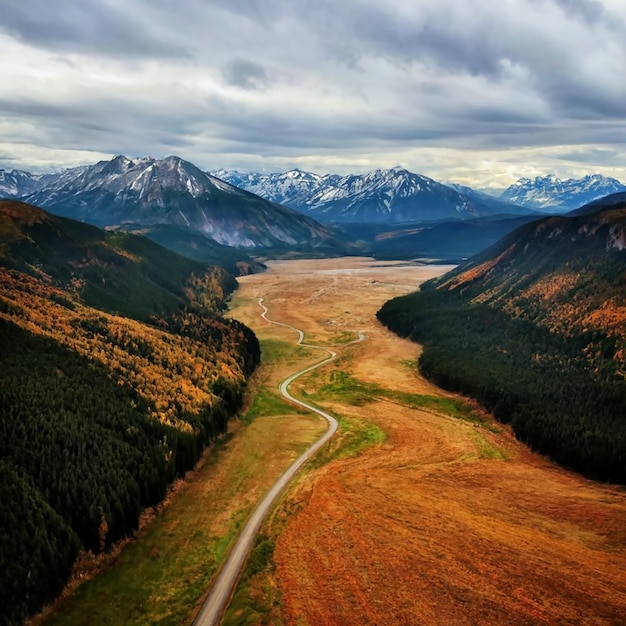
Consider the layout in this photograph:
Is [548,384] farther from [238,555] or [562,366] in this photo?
[238,555]

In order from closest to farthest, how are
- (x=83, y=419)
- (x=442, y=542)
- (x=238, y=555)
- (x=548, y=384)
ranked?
(x=442, y=542)
(x=238, y=555)
(x=83, y=419)
(x=548, y=384)

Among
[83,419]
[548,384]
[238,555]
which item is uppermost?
[548,384]

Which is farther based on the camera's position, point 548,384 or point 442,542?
point 548,384

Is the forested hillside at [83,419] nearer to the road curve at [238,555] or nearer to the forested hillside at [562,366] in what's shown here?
the road curve at [238,555]

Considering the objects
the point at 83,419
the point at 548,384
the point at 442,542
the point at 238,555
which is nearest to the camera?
the point at 442,542

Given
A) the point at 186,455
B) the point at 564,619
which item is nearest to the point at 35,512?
the point at 186,455

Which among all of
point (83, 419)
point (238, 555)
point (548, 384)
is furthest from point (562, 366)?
point (83, 419)

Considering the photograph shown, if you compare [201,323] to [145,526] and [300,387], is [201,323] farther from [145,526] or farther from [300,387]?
[145,526]
